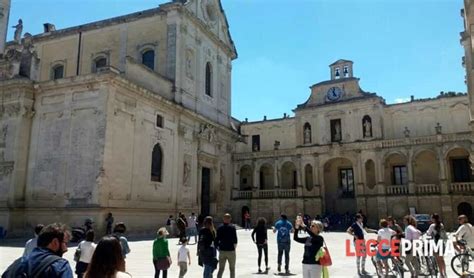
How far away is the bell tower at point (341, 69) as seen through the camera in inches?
1601

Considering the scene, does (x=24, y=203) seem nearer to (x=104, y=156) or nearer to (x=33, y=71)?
(x=104, y=156)

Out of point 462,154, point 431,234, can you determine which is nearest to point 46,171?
point 431,234

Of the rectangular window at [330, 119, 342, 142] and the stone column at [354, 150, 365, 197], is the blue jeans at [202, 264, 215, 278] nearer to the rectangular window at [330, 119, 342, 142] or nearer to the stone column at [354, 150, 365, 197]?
the stone column at [354, 150, 365, 197]

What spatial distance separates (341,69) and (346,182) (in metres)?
11.4

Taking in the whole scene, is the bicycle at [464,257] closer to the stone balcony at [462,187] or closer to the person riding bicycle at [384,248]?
the person riding bicycle at [384,248]

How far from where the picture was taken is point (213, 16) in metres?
35.7

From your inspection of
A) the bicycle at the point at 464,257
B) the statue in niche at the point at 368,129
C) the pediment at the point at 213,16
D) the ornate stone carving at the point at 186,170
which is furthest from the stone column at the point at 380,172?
the bicycle at the point at 464,257

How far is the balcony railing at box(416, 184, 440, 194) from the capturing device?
33.4m

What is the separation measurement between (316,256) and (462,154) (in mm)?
33818

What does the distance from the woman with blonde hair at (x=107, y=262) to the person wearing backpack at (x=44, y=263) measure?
21cm

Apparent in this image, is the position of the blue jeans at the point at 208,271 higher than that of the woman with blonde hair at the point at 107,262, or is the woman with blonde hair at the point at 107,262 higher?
the woman with blonde hair at the point at 107,262

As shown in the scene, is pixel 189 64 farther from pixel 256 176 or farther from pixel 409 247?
pixel 409 247

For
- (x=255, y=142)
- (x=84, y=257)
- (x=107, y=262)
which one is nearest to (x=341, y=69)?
(x=255, y=142)

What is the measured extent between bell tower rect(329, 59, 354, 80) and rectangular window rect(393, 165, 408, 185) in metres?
10.1
